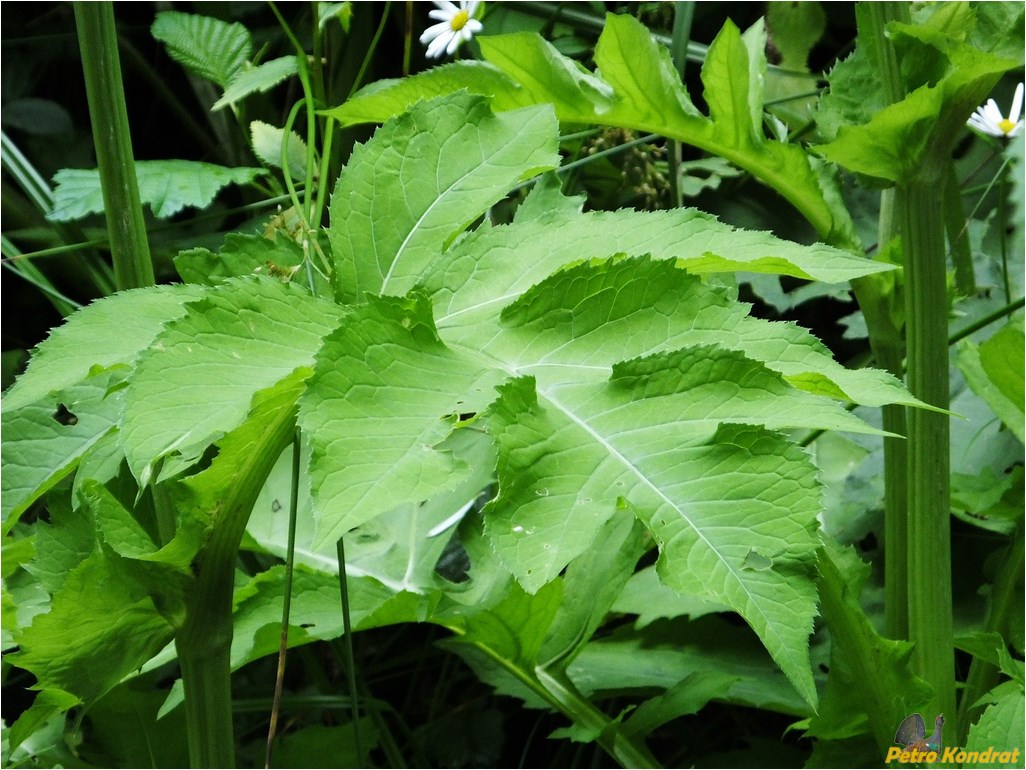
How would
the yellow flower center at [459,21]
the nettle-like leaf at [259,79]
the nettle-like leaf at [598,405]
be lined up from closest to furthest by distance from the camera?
1. the nettle-like leaf at [598,405]
2. the nettle-like leaf at [259,79]
3. the yellow flower center at [459,21]

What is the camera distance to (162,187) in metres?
0.98

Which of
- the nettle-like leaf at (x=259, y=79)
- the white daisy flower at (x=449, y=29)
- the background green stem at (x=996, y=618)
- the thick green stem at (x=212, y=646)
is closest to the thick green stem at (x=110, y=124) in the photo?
the thick green stem at (x=212, y=646)

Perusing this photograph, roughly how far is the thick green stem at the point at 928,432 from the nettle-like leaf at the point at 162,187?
2.00 feet

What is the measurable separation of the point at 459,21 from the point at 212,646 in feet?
2.27

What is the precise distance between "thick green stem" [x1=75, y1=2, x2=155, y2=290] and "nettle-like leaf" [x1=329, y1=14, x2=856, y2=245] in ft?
0.62

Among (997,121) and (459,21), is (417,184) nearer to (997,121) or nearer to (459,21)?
(459,21)

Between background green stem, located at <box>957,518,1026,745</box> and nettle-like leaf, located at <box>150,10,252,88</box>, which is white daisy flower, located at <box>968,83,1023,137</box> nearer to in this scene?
background green stem, located at <box>957,518,1026,745</box>

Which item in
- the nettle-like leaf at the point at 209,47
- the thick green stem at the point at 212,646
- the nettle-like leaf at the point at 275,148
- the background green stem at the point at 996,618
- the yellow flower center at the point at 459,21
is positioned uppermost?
the yellow flower center at the point at 459,21

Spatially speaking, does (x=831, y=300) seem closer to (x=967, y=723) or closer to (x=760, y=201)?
(x=760, y=201)

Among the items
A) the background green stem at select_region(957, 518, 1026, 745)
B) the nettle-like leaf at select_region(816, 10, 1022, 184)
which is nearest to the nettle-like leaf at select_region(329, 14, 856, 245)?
the nettle-like leaf at select_region(816, 10, 1022, 184)

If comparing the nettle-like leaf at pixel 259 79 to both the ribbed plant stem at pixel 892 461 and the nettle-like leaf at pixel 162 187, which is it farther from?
the ribbed plant stem at pixel 892 461

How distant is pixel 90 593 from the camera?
1.88 feet

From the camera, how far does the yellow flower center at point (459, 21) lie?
3.30 ft

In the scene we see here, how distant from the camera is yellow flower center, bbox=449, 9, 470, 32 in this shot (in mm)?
1006
